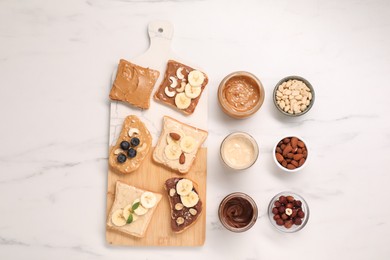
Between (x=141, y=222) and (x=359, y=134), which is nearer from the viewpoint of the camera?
(x=141, y=222)

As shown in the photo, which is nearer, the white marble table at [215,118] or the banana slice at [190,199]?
the banana slice at [190,199]

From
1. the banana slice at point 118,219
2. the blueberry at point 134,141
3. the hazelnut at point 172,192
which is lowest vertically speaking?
the banana slice at point 118,219

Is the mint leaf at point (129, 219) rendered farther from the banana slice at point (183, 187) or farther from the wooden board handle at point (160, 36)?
the wooden board handle at point (160, 36)

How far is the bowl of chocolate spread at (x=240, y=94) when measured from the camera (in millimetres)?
2686

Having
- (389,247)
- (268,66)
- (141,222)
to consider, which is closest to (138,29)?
(268,66)

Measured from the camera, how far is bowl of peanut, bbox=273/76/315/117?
8.90 feet

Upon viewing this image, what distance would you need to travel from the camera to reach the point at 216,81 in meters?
2.80

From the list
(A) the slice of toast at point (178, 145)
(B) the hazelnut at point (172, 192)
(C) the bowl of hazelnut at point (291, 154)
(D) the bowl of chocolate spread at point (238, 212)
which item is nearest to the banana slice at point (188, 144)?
(A) the slice of toast at point (178, 145)

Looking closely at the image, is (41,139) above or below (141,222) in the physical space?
above

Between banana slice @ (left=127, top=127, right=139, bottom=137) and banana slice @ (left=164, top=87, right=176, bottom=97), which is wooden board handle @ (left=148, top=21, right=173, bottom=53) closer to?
banana slice @ (left=164, top=87, right=176, bottom=97)

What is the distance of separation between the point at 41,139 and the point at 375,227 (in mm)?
1951

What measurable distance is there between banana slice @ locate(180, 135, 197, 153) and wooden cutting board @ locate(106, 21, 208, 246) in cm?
6

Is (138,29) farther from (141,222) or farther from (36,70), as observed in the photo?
(141,222)

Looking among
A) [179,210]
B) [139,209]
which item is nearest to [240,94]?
[179,210]
